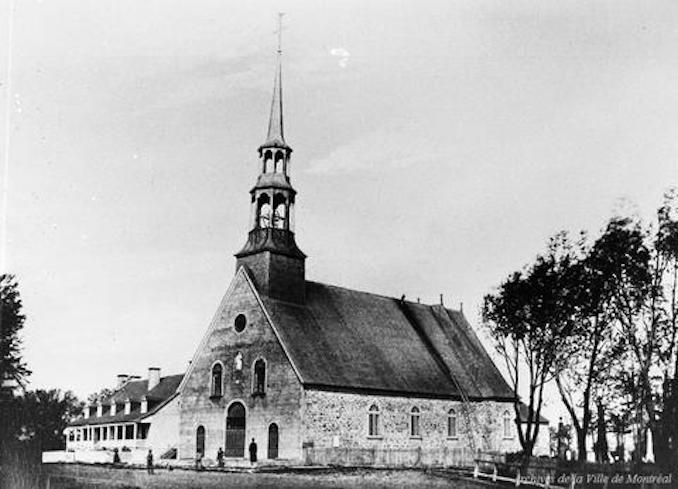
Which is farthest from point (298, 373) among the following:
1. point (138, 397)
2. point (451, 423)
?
point (138, 397)

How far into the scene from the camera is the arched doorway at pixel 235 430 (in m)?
44.0

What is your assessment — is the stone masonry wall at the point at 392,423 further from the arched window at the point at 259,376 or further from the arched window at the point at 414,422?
the arched window at the point at 259,376

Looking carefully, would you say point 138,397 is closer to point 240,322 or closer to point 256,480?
point 240,322

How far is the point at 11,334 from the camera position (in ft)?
116

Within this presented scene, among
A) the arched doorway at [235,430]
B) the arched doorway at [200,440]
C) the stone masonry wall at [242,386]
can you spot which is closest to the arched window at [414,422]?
the stone masonry wall at [242,386]

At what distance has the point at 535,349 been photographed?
3812 centimetres

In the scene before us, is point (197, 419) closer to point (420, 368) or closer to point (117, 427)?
point (420, 368)

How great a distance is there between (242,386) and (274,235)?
8.24m

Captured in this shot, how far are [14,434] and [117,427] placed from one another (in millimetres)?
32425

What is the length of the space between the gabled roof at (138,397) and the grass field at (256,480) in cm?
2407

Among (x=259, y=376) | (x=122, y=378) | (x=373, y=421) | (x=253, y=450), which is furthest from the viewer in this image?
(x=122, y=378)

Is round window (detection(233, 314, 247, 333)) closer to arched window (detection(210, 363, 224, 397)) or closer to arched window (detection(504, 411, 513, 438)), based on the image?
arched window (detection(210, 363, 224, 397))

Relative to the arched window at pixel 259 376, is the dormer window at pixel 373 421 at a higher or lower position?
lower

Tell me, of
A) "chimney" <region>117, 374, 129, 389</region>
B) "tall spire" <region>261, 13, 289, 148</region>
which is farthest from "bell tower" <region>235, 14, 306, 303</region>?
"chimney" <region>117, 374, 129, 389</region>
